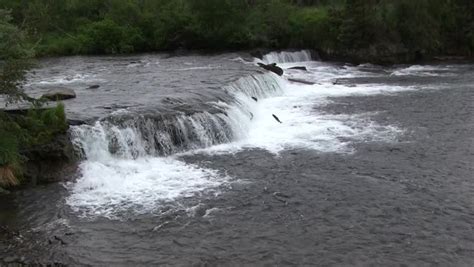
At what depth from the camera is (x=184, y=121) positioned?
21891 mm

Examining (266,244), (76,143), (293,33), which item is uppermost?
(293,33)

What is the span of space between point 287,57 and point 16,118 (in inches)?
1303

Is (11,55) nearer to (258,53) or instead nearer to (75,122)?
(75,122)

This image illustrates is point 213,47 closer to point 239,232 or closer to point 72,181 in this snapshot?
point 72,181

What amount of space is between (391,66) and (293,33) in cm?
1077

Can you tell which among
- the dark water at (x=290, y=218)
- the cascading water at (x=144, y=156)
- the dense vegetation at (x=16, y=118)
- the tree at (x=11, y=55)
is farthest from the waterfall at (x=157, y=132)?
the tree at (x=11, y=55)

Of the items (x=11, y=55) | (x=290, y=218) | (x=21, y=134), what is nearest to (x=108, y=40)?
(x=21, y=134)

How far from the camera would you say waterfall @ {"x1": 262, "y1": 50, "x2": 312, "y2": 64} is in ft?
155

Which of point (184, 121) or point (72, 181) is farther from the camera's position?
point (184, 121)

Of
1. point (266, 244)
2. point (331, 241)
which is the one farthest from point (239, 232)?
point (331, 241)

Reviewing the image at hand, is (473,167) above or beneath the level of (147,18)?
beneath

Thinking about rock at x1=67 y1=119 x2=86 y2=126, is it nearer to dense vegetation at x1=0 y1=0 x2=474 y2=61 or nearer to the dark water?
the dark water

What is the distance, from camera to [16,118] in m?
18.6

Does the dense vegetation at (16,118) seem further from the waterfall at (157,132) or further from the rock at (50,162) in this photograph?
the waterfall at (157,132)
